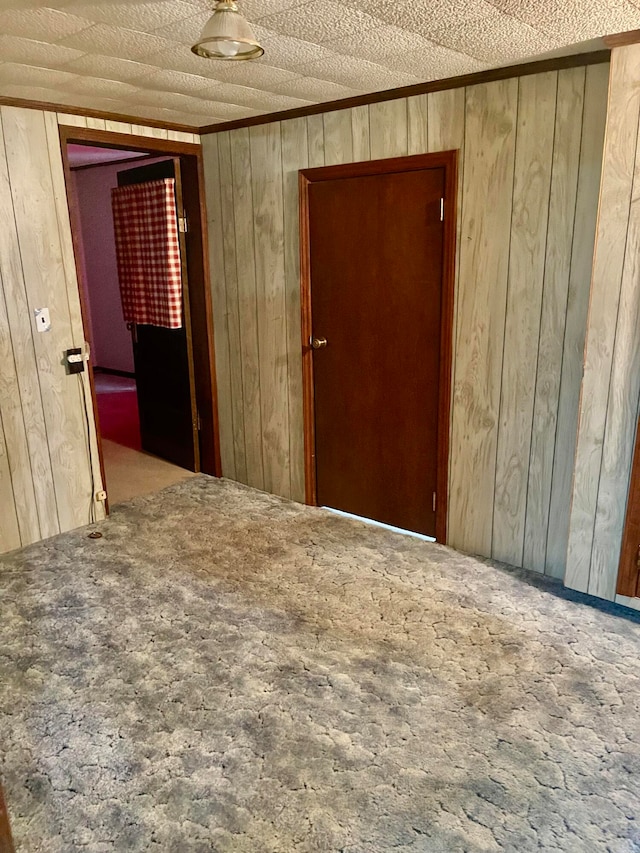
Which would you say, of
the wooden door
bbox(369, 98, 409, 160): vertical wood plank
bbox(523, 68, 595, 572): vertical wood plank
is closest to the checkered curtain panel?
bbox(369, 98, 409, 160): vertical wood plank

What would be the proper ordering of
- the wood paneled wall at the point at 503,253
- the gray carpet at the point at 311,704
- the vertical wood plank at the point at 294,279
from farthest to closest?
the vertical wood plank at the point at 294,279, the wood paneled wall at the point at 503,253, the gray carpet at the point at 311,704

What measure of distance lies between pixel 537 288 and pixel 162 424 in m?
2.91

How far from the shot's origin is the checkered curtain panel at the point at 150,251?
4074 mm

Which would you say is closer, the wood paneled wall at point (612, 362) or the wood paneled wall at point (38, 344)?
the wood paneled wall at point (612, 362)

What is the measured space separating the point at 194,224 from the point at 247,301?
61 cm

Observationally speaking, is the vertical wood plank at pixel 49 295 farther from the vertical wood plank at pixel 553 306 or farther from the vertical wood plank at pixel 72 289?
the vertical wood plank at pixel 553 306

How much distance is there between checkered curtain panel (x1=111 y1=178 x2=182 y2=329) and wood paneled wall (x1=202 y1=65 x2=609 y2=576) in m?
0.60

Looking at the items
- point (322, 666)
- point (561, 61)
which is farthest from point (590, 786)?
point (561, 61)

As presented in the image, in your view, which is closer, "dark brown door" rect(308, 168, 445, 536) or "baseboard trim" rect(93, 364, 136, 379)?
"dark brown door" rect(308, 168, 445, 536)

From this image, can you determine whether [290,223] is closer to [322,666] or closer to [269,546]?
[269,546]

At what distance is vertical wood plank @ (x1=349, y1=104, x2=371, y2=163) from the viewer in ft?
10.3

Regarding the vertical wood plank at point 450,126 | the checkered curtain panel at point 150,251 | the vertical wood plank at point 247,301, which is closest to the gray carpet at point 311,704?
the vertical wood plank at point 247,301

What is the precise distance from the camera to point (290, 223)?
11.7ft

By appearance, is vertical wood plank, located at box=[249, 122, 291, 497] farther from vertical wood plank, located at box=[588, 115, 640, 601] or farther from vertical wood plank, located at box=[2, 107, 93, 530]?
vertical wood plank, located at box=[588, 115, 640, 601]
